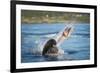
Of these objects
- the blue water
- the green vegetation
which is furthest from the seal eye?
the green vegetation

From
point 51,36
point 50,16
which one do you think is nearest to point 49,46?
point 51,36

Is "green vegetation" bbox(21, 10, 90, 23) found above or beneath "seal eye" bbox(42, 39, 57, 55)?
above

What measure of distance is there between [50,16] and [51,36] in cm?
20

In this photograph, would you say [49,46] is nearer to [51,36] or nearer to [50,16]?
[51,36]

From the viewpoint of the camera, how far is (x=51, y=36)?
193cm

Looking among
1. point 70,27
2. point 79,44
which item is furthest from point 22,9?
point 79,44

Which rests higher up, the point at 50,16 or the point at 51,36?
the point at 50,16

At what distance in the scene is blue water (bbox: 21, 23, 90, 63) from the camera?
1848mm

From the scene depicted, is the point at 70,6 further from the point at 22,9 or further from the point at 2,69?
the point at 2,69

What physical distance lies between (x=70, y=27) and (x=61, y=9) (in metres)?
0.20

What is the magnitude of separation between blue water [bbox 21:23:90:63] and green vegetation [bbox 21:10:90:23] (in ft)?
0.14

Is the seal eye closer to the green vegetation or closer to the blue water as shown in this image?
the blue water

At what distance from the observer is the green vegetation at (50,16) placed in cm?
186

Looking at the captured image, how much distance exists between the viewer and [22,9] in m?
1.83
